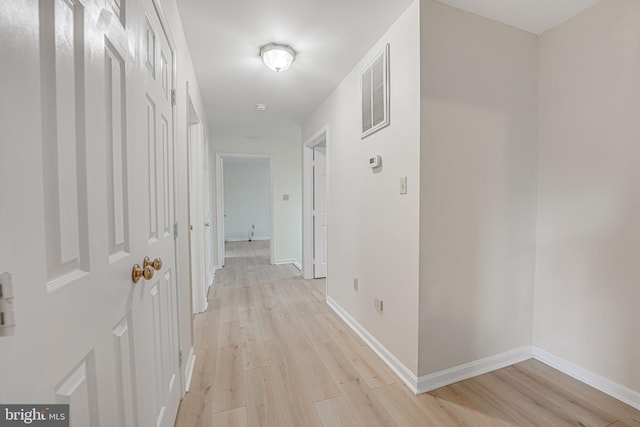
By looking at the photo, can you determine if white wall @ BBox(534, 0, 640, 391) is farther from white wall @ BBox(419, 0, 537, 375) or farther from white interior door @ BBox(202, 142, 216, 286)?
white interior door @ BBox(202, 142, 216, 286)

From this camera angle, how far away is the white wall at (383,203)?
1707mm

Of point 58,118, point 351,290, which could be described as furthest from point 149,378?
point 351,290

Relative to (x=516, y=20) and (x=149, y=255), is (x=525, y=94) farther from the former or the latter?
(x=149, y=255)

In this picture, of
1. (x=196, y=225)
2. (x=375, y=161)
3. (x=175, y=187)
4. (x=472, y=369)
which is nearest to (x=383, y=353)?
(x=472, y=369)

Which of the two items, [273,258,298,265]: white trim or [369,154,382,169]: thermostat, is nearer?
[369,154,382,169]: thermostat

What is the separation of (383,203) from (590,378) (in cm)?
171

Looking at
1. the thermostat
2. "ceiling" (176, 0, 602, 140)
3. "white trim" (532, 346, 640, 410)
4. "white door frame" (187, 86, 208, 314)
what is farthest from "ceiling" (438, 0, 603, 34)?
"white door frame" (187, 86, 208, 314)

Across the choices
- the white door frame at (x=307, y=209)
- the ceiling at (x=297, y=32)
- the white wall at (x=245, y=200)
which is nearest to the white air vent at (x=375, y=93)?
the ceiling at (x=297, y=32)

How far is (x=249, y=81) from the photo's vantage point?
8.80 ft

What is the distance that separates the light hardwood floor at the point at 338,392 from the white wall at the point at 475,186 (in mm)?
223

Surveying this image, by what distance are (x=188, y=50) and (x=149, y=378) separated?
223 centimetres

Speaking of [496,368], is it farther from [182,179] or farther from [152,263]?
[182,179]

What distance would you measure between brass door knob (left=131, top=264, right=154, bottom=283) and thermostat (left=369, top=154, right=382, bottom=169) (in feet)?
5.33

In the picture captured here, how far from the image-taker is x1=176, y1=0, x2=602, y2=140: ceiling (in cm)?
167
